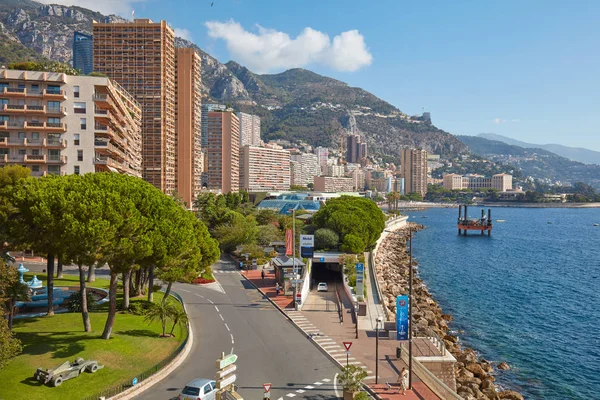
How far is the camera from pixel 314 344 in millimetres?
31203

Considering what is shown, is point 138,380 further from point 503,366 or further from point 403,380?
point 503,366

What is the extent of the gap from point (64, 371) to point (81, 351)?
300 centimetres

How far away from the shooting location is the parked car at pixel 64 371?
22188 mm

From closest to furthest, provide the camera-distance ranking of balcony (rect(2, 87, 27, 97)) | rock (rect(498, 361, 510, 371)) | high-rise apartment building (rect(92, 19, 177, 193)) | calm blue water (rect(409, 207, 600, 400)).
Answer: calm blue water (rect(409, 207, 600, 400)), rock (rect(498, 361, 510, 371)), balcony (rect(2, 87, 27, 97)), high-rise apartment building (rect(92, 19, 177, 193))

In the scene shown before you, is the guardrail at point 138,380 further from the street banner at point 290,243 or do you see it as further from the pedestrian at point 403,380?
the street banner at point 290,243

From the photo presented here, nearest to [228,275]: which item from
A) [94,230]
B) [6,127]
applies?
[6,127]

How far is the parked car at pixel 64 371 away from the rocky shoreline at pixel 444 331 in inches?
832

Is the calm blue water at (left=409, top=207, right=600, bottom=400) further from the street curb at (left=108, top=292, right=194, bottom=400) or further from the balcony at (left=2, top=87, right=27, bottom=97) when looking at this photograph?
the balcony at (left=2, top=87, right=27, bottom=97)

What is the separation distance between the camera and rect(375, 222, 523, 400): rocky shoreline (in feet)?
103

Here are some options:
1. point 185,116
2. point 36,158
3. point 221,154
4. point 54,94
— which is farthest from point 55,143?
point 221,154

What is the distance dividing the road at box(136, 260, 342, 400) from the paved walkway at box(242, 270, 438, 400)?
97 cm

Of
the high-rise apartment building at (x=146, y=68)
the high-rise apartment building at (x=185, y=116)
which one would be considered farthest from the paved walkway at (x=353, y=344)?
the high-rise apartment building at (x=185, y=116)

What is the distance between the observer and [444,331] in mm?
44312

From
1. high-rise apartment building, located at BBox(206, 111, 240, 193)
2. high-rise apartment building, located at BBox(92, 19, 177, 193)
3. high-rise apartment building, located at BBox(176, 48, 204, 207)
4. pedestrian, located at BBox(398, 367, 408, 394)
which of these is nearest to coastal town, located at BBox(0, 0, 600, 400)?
pedestrian, located at BBox(398, 367, 408, 394)
